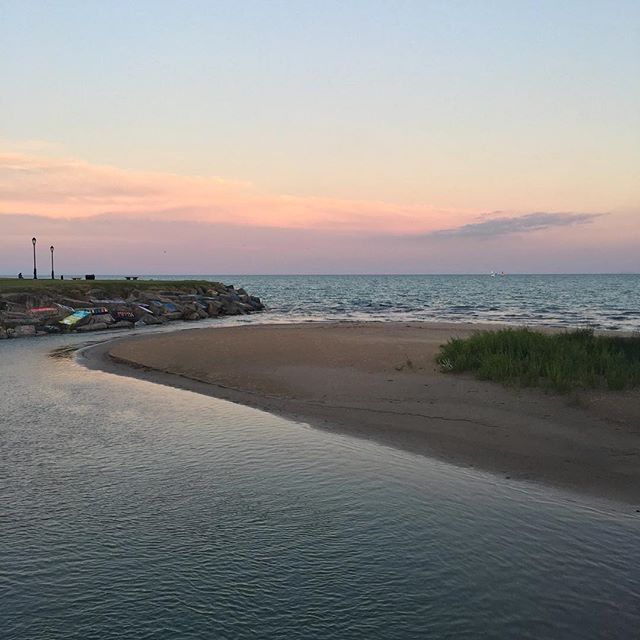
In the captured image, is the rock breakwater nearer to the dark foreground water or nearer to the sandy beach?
the sandy beach

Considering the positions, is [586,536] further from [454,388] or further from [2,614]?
[454,388]

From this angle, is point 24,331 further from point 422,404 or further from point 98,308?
point 422,404

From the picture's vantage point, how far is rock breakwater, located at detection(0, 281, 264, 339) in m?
35.5

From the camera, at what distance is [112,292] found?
49406mm

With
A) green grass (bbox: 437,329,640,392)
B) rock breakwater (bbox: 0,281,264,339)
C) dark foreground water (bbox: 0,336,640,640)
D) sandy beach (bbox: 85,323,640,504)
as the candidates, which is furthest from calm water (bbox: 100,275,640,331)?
dark foreground water (bbox: 0,336,640,640)

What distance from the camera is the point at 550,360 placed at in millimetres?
16031

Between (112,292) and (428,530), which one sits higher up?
(112,292)

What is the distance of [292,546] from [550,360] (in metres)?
11.5

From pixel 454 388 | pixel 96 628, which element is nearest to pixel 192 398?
pixel 454 388

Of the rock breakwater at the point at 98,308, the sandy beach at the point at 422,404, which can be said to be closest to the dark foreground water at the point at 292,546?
the sandy beach at the point at 422,404

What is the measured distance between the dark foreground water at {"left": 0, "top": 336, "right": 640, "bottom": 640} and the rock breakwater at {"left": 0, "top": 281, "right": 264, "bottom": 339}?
26827 millimetres

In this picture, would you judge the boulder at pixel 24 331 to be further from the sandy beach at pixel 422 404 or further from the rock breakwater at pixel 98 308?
the sandy beach at pixel 422 404

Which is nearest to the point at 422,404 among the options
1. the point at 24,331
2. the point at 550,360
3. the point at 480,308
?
the point at 550,360

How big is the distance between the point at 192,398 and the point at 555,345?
34.5ft
